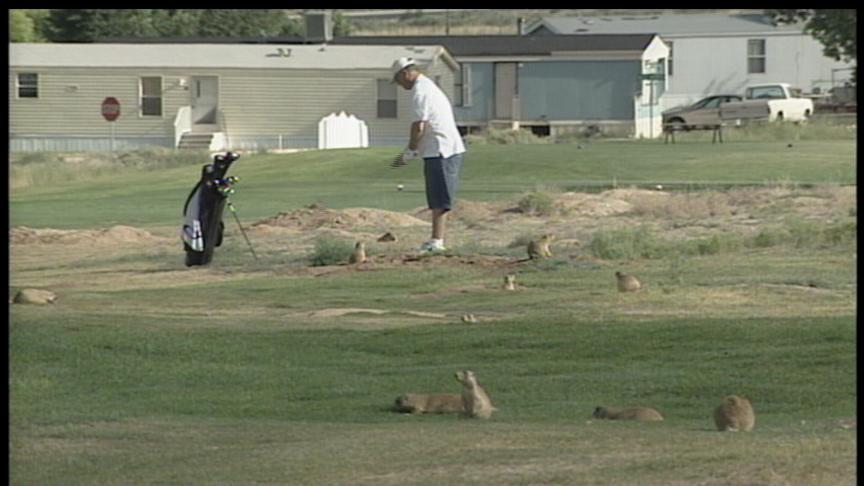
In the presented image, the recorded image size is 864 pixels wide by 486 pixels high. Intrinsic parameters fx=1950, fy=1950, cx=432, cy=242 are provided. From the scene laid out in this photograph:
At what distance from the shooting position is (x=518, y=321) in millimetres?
14109

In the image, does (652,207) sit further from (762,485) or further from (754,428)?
(762,485)

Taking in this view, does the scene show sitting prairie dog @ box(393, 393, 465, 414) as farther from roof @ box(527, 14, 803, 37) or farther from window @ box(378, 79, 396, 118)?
roof @ box(527, 14, 803, 37)

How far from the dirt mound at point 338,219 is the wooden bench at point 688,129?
19.0 m

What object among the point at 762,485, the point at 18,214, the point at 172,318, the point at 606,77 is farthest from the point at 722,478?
the point at 606,77

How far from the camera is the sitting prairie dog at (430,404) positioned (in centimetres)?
1072

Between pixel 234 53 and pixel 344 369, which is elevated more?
pixel 234 53

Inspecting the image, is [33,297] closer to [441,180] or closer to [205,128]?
[441,180]

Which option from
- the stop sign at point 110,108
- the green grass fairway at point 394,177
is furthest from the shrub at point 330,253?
the stop sign at point 110,108

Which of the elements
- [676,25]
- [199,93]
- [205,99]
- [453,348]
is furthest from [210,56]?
[453,348]

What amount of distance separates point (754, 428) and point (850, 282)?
548cm

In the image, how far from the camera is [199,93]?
48688 mm

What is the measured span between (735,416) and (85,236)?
12370 mm

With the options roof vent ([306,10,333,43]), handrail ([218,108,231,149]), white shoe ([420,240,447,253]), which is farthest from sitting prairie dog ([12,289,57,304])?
roof vent ([306,10,333,43])

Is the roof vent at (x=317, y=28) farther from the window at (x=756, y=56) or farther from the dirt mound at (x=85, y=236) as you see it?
the dirt mound at (x=85, y=236)
